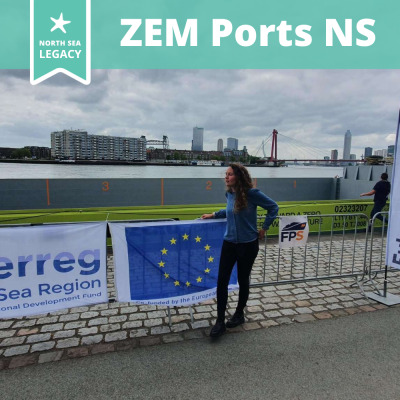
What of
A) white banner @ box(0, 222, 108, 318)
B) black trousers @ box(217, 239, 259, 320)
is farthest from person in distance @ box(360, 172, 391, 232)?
white banner @ box(0, 222, 108, 318)

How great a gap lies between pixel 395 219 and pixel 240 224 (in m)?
2.39

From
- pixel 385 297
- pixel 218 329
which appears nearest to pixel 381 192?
pixel 385 297

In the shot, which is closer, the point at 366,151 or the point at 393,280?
the point at 393,280

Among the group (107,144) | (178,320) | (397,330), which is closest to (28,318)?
(178,320)

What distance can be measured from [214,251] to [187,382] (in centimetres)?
164

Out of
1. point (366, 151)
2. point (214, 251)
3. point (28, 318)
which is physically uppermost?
point (366, 151)

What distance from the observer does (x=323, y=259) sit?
6.53 m

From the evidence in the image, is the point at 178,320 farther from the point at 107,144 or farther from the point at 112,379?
the point at 107,144

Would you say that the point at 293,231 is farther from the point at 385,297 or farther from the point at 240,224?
the point at 385,297

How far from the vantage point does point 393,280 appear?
5441mm

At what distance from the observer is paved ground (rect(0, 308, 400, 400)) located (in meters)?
2.53

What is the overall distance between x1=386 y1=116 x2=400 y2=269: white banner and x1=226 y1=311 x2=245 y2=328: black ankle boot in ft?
7.73

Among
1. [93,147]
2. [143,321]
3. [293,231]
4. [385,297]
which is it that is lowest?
[143,321]

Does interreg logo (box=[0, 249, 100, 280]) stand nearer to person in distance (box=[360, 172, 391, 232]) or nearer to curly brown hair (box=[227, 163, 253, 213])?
curly brown hair (box=[227, 163, 253, 213])
